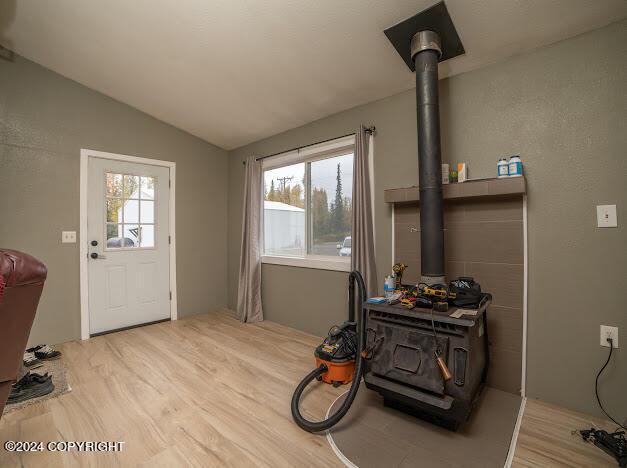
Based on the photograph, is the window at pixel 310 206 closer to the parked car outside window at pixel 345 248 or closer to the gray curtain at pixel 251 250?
the parked car outside window at pixel 345 248

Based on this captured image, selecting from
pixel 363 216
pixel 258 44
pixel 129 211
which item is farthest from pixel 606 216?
pixel 129 211

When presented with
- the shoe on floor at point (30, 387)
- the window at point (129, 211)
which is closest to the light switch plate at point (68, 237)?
the window at point (129, 211)

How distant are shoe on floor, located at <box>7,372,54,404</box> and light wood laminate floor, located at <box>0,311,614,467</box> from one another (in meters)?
0.13

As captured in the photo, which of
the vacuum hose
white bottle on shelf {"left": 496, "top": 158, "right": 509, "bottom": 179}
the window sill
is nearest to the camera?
the vacuum hose

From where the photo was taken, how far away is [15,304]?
102 cm

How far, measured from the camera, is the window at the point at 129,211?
3.32 metres

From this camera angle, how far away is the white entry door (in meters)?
3.21

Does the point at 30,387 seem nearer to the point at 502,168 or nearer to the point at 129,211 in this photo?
the point at 129,211

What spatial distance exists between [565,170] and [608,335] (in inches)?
39.6

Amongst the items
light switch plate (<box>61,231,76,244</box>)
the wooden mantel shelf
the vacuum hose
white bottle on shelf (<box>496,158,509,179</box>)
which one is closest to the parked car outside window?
the vacuum hose

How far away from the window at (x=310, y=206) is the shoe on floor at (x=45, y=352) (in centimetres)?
216

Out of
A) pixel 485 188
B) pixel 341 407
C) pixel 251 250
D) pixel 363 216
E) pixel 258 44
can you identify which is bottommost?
pixel 341 407

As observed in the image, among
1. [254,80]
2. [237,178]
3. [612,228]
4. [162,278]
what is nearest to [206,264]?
[162,278]

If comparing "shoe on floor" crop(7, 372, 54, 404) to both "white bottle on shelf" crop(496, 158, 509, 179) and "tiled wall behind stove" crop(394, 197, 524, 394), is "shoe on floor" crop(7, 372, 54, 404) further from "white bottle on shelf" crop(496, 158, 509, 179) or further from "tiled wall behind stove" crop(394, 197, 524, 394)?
"white bottle on shelf" crop(496, 158, 509, 179)
